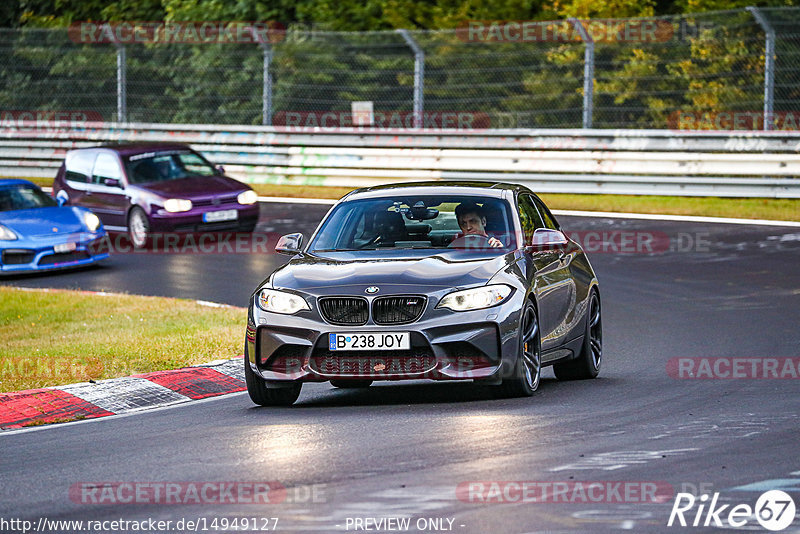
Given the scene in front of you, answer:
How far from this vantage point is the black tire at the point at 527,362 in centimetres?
977

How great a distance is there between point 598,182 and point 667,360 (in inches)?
552

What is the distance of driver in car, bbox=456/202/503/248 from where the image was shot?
10.8 meters

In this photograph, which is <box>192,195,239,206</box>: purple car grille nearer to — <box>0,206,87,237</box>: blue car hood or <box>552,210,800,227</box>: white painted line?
<box>0,206,87,237</box>: blue car hood

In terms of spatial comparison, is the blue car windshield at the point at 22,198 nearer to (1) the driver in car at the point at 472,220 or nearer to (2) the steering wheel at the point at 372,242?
(2) the steering wheel at the point at 372,242

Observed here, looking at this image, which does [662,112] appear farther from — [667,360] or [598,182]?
[667,360]

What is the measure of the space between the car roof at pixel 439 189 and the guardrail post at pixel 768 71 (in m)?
13.5

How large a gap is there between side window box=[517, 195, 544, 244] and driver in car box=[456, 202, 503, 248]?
0.29 meters

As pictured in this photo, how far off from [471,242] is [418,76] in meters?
17.2

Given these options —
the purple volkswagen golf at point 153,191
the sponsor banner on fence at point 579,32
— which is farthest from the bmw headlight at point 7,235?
the sponsor banner on fence at point 579,32

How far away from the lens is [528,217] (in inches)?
445

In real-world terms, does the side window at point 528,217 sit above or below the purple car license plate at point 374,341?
above

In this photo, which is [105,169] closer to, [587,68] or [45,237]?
[45,237]

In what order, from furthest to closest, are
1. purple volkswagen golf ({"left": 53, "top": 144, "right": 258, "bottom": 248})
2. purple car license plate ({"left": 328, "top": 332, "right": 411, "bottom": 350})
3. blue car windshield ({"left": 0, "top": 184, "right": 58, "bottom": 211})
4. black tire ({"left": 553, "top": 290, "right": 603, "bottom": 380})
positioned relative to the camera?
purple volkswagen golf ({"left": 53, "top": 144, "right": 258, "bottom": 248})
blue car windshield ({"left": 0, "top": 184, "right": 58, "bottom": 211})
black tire ({"left": 553, "top": 290, "right": 603, "bottom": 380})
purple car license plate ({"left": 328, "top": 332, "right": 411, "bottom": 350})

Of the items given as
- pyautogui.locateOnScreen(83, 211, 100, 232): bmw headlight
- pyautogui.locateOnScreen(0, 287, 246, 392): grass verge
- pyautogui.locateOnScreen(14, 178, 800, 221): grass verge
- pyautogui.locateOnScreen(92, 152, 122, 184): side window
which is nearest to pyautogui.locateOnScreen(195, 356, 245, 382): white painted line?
pyautogui.locateOnScreen(0, 287, 246, 392): grass verge
